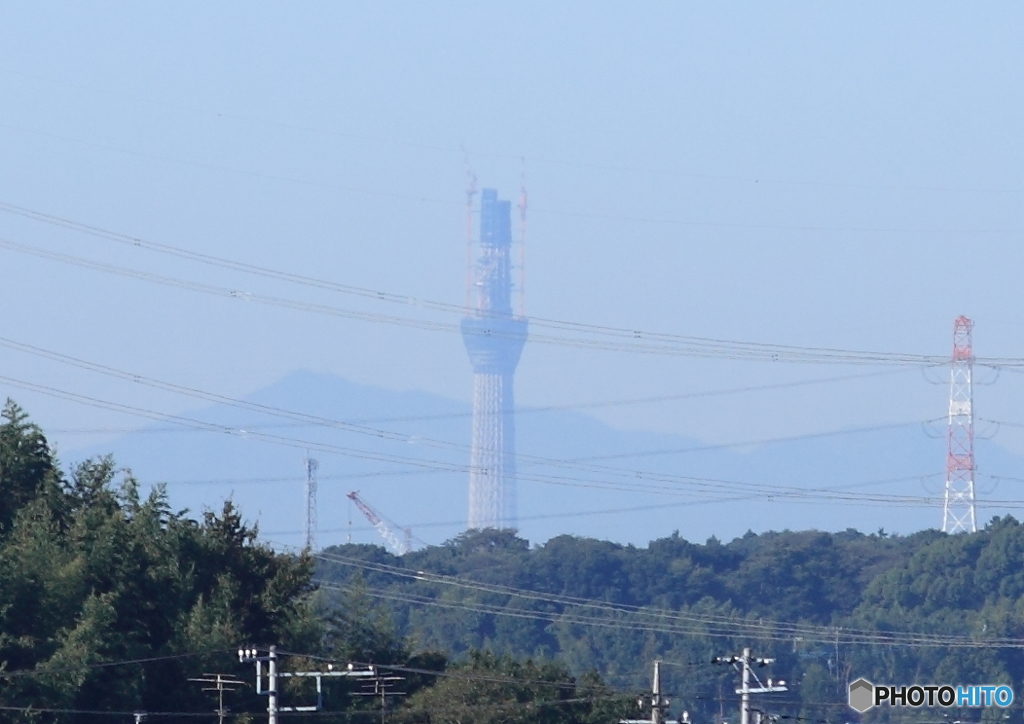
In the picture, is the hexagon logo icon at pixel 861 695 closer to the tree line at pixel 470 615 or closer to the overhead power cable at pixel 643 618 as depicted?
the tree line at pixel 470 615

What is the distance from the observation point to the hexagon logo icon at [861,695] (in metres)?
85.8

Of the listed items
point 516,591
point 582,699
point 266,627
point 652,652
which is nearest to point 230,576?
point 266,627

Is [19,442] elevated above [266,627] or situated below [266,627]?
above

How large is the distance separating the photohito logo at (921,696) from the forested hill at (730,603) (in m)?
12.4

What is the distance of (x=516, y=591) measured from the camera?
173875 mm

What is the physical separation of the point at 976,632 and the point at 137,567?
9196 cm

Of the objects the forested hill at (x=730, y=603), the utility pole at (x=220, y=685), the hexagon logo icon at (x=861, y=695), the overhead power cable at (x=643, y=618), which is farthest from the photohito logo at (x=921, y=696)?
the utility pole at (x=220, y=685)

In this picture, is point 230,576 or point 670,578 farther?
point 670,578

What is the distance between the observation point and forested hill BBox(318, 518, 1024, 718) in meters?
147

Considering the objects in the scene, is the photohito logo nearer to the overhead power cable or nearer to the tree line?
the tree line

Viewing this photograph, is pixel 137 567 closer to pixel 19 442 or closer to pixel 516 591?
pixel 19 442

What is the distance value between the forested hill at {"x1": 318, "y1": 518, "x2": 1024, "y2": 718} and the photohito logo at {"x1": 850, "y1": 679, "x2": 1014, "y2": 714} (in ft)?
40.8

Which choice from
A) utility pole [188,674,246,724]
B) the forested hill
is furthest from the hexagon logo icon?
the forested hill

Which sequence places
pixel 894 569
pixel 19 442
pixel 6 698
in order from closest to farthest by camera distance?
1. pixel 6 698
2. pixel 19 442
3. pixel 894 569
